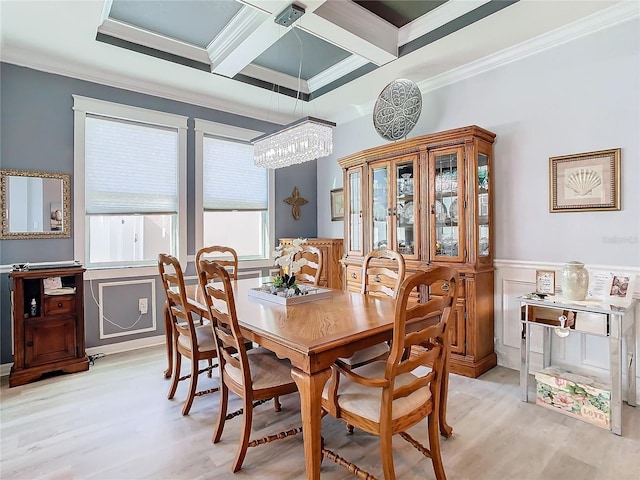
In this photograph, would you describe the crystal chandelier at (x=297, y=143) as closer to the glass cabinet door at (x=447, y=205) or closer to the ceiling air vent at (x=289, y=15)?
the ceiling air vent at (x=289, y=15)

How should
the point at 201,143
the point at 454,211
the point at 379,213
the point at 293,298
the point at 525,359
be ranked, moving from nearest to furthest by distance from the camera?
the point at 293,298 < the point at 525,359 < the point at 454,211 < the point at 379,213 < the point at 201,143

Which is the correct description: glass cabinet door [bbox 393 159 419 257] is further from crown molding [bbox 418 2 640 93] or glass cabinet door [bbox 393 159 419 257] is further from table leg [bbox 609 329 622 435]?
table leg [bbox 609 329 622 435]

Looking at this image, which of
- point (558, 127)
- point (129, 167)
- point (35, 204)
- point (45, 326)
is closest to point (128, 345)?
point (45, 326)

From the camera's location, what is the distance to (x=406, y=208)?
11.1ft

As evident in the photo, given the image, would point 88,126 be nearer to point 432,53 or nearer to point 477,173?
point 432,53

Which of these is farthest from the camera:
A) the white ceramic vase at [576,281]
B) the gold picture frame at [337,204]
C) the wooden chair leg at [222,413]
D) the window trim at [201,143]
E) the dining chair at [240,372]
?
the gold picture frame at [337,204]

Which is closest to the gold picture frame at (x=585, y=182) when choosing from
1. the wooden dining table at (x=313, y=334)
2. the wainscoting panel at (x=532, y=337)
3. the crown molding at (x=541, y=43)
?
the wainscoting panel at (x=532, y=337)

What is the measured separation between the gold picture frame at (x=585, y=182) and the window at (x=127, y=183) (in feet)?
11.9

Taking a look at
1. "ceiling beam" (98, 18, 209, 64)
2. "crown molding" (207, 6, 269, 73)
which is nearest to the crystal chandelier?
"crown molding" (207, 6, 269, 73)

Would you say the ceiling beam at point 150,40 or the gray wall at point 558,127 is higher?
the ceiling beam at point 150,40

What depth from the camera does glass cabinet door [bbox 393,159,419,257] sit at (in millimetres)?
3281

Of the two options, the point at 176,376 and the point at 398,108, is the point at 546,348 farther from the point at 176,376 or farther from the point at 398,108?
the point at 176,376

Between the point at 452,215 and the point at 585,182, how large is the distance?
964 millimetres

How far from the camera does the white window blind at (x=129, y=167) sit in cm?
→ 346
